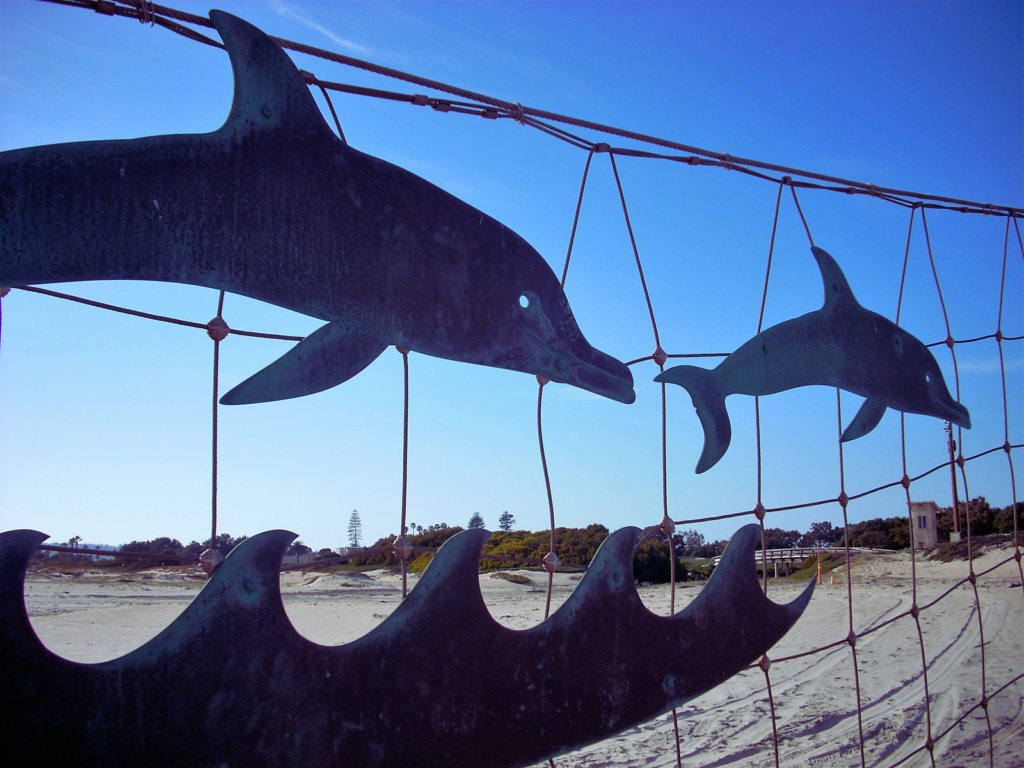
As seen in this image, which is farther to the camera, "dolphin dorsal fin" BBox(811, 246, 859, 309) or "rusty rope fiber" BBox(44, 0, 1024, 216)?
"dolphin dorsal fin" BBox(811, 246, 859, 309)

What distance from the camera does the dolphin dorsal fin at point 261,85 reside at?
1207mm

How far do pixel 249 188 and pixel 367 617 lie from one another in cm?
Answer: 558

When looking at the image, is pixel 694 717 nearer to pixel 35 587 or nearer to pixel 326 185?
pixel 326 185

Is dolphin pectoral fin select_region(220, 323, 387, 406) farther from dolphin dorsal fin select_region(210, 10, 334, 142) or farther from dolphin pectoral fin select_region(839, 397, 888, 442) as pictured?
dolphin pectoral fin select_region(839, 397, 888, 442)

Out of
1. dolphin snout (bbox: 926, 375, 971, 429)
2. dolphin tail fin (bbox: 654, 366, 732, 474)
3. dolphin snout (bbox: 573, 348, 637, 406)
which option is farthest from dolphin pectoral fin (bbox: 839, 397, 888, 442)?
dolphin snout (bbox: 573, 348, 637, 406)

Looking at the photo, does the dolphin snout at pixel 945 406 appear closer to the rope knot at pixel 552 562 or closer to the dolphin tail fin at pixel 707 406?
the dolphin tail fin at pixel 707 406

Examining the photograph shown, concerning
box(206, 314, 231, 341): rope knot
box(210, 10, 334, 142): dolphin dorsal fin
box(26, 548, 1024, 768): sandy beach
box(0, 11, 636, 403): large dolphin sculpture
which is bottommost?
box(26, 548, 1024, 768): sandy beach

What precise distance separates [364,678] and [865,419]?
162 cm

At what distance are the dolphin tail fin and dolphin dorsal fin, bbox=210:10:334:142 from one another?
98cm

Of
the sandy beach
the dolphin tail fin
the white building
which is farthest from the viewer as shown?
the white building

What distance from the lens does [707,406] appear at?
5.80 ft

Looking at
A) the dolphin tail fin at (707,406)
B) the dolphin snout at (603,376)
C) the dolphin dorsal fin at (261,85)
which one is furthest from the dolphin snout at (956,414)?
the dolphin dorsal fin at (261,85)

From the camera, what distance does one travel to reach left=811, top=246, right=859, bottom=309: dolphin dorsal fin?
204 cm

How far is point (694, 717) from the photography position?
4391 millimetres
